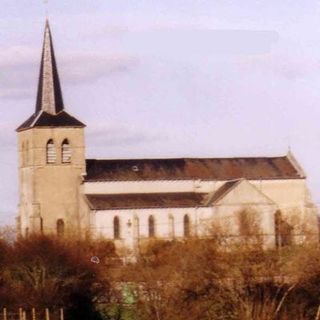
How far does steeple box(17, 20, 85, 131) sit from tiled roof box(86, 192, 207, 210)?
423 centimetres

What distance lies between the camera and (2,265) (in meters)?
49.6

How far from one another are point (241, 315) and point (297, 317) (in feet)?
5.64

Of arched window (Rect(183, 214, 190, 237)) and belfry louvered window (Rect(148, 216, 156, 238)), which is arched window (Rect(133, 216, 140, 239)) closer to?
belfry louvered window (Rect(148, 216, 156, 238))

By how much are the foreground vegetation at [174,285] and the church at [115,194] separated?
27971 mm

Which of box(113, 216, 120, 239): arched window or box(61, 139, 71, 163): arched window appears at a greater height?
box(61, 139, 71, 163): arched window

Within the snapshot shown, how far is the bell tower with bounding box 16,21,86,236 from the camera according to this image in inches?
3231

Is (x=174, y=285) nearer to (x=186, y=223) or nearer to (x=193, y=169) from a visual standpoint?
(x=186, y=223)

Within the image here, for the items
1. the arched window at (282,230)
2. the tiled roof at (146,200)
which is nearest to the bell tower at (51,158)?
the tiled roof at (146,200)

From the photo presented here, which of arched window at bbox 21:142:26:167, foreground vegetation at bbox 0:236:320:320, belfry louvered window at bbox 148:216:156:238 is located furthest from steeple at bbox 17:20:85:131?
foreground vegetation at bbox 0:236:320:320

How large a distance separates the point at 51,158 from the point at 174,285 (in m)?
39.9

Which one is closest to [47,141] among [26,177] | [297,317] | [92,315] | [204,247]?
[26,177]

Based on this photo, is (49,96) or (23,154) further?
(23,154)

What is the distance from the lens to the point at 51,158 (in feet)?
273

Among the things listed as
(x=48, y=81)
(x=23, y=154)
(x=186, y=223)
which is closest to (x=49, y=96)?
(x=48, y=81)
